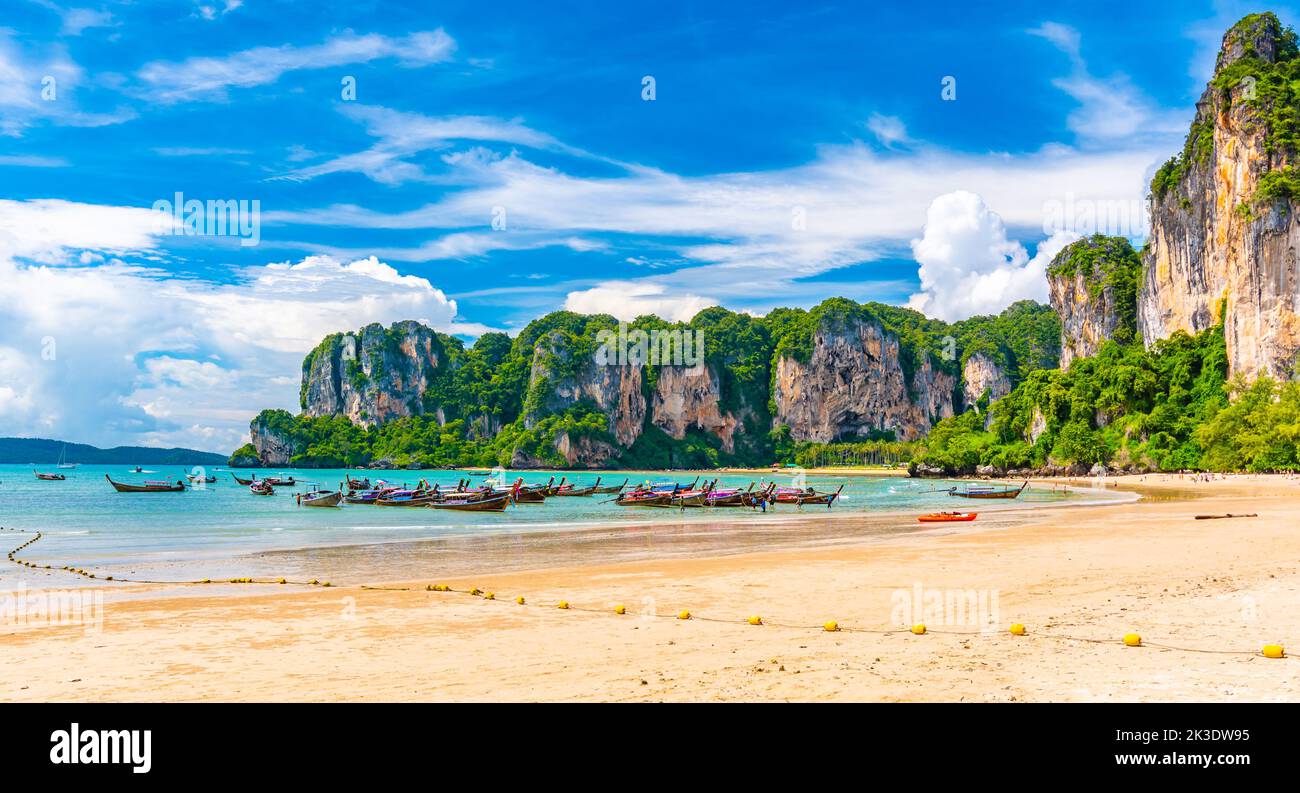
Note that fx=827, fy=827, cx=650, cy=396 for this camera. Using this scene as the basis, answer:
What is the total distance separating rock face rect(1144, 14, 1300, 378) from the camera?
2931 inches

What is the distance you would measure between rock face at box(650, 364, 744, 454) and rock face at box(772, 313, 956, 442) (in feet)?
60.2

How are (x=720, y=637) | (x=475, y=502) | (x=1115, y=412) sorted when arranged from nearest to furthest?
(x=720, y=637) → (x=475, y=502) → (x=1115, y=412)

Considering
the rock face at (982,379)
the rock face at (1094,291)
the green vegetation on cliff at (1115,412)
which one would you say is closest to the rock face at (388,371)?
the green vegetation on cliff at (1115,412)

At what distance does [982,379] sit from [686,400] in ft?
213

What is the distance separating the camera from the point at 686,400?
19138 centimetres

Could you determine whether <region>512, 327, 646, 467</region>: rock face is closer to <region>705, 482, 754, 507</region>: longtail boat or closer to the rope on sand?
<region>705, 482, 754, 507</region>: longtail boat

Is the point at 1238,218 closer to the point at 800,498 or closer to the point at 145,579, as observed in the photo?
the point at 800,498

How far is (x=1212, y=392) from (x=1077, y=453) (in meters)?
15.3

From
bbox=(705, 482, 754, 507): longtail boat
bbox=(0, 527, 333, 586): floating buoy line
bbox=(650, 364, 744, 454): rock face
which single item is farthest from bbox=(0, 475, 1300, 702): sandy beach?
bbox=(650, 364, 744, 454): rock face

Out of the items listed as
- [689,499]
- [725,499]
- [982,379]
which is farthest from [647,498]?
[982,379]

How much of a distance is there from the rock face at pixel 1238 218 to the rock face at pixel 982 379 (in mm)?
70112

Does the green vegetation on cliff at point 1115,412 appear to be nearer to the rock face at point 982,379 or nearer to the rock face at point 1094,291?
the rock face at point 1094,291
